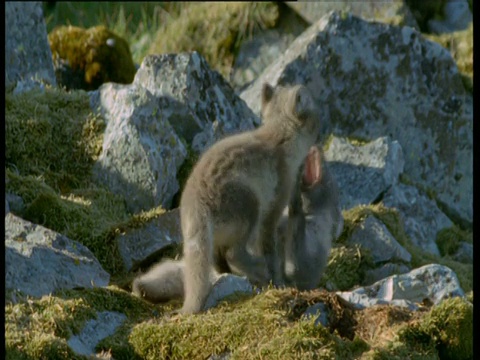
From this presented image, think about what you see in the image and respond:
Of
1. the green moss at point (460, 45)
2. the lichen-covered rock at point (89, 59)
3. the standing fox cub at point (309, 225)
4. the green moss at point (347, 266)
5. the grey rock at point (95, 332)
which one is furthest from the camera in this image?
the green moss at point (460, 45)

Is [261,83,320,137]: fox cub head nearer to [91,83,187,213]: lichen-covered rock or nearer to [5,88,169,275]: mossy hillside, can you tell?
[5,88,169,275]: mossy hillside

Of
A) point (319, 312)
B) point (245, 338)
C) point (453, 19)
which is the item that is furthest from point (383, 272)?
point (453, 19)

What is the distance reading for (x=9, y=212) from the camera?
366 inches

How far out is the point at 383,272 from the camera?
1029 centimetres

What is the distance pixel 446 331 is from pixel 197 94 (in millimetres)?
4452

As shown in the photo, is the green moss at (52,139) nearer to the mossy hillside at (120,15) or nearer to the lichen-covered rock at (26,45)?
the lichen-covered rock at (26,45)

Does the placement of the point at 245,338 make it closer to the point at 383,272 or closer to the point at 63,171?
the point at 383,272

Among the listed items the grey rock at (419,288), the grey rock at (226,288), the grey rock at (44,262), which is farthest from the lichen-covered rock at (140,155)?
the grey rock at (226,288)

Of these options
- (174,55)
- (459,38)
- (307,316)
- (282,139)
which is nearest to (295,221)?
(282,139)

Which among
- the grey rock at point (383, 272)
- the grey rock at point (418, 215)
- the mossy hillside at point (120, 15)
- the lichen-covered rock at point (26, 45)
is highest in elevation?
the lichen-covered rock at point (26, 45)

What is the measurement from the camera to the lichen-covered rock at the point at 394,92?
13.0 metres

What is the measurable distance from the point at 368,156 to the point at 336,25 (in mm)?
1819

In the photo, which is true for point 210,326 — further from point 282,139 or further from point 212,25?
point 212,25

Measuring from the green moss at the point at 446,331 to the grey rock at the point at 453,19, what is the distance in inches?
331
